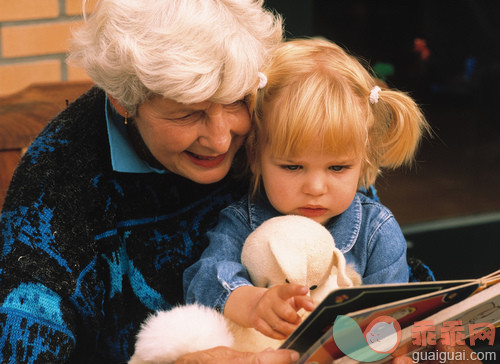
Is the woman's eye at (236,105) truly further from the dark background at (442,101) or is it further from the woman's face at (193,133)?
the dark background at (442,101)

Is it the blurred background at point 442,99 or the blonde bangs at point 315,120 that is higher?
the blonde bangs at point 315,120

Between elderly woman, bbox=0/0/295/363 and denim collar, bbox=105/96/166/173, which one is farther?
denim collar, bbox=105/96/166/173

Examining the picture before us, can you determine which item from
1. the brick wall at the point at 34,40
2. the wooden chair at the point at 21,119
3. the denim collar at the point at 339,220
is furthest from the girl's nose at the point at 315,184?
the brick wall at the point at 34,40

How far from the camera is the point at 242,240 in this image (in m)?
1.50

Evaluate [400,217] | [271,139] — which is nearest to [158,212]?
[271,139]

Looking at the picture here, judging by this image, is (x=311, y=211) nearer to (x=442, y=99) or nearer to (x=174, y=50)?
(x=174, y=50)

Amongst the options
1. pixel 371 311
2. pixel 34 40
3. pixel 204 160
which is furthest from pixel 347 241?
pixel 34 40

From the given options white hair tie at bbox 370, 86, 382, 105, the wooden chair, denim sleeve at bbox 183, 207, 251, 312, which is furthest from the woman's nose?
the wooden chair

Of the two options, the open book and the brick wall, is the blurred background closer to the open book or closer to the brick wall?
the brick wall

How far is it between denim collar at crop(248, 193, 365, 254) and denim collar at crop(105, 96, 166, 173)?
25cm

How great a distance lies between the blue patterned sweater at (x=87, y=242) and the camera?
1379 mm

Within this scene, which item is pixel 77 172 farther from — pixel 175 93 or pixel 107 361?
pixel 107 361

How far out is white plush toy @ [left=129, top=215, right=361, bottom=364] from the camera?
1.21 meters

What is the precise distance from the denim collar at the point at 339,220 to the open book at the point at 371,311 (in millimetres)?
395
